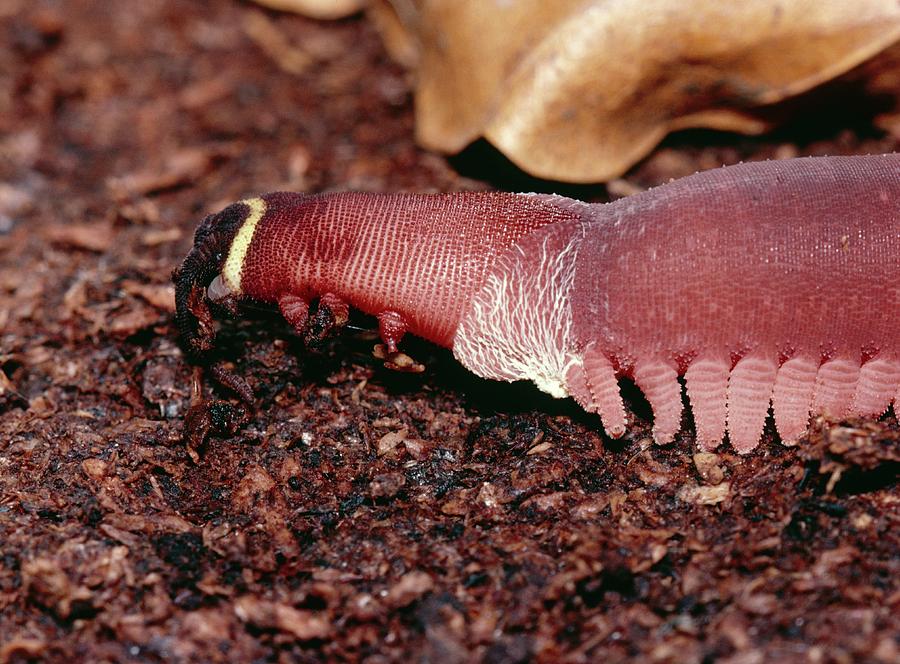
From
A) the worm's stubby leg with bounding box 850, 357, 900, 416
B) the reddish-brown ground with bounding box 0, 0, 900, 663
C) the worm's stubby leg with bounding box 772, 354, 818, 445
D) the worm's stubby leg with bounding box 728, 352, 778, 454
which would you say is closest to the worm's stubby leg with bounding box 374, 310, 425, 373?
the reddish-brown ground with bounding box 0, 0, 900, 663

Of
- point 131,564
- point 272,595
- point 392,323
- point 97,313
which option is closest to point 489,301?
point 392,323

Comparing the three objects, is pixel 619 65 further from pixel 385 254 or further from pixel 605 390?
pixel 605 390

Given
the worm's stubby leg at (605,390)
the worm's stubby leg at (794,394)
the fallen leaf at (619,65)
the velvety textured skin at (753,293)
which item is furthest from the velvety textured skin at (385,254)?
the worm's stubby leg at (794,394)

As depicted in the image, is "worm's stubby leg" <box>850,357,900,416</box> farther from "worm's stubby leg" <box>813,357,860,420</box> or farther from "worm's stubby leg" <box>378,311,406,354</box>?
"worm's stubby leg" <box>378,311,406,354</box>

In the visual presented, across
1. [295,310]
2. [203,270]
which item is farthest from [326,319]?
[203,270]

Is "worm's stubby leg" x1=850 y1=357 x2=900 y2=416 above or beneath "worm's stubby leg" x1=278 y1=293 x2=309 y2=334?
above

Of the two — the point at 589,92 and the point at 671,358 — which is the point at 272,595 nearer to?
the point at 671,358

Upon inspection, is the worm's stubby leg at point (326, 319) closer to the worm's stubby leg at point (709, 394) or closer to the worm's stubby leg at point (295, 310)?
the worm's stubby leg at point (295, 310)
